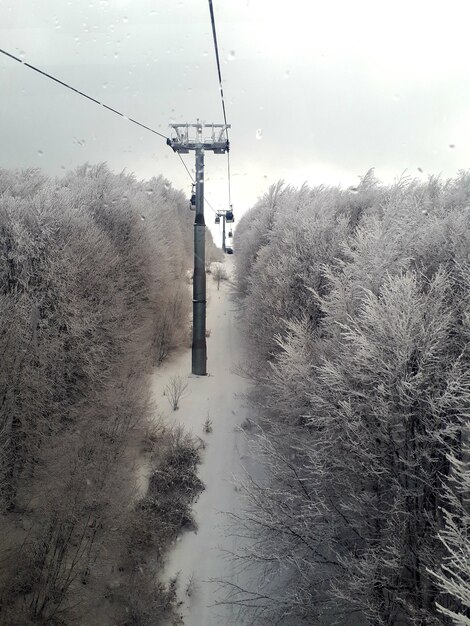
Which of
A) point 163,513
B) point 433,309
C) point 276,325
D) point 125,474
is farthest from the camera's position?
point 276,325

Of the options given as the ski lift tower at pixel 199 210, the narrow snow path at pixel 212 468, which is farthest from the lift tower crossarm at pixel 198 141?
the narrow snow path at pixel 212 468

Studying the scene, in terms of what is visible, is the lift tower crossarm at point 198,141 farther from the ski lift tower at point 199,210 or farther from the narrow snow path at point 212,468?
the narrow snow path at point 212,468

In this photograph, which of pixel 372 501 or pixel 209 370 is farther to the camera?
pixel 209 370

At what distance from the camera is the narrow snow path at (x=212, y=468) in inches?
344

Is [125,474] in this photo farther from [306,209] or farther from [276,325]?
[306,209]

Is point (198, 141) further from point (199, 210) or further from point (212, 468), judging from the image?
point (212, 468)

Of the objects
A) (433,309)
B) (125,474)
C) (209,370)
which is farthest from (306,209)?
(125,474)

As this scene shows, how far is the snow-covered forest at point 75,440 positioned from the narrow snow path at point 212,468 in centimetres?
56

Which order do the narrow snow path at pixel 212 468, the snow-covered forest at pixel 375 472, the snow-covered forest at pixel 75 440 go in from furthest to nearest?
the narrow snow path at pixel 212 468 < the snow-covered forest at pixel 75 440 < the snow-covered forest at pixel 375 472

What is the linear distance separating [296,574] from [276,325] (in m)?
8.61

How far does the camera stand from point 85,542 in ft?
30.4

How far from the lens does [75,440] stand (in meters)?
11.0

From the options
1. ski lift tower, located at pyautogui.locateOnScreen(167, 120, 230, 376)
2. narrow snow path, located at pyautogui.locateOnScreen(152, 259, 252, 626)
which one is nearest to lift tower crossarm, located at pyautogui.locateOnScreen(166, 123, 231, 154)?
ski lift tower, located at pyautogui.locateOnScreen(167, 120, 230, 376)

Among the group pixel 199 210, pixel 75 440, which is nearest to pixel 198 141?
pixel 199 210
